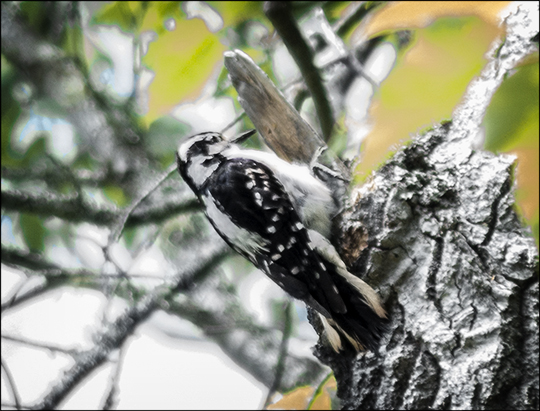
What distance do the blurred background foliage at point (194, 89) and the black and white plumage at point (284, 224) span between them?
6.1 inches

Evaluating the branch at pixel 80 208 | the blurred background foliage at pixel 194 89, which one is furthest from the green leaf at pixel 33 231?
the branch at pixel 80 208

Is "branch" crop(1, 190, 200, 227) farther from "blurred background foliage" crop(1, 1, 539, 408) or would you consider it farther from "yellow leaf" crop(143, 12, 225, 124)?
Answer: "yellow leaf" crop(143, 12, 225, 124)

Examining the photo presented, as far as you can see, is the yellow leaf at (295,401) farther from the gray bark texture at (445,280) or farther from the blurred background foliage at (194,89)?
the blurred background foliage at (194,89)

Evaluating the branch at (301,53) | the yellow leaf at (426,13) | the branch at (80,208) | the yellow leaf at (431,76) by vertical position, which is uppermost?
the branch at (80,208)

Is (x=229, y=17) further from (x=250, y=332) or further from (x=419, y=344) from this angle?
(x=250, y=332)

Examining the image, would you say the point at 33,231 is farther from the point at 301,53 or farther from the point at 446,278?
the point at 446,278

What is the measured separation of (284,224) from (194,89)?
322 millimetres

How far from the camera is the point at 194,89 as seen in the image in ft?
2.63

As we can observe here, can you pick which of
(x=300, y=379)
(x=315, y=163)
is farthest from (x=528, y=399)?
(x=300, y=379)

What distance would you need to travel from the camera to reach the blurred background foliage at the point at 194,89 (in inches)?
9.8

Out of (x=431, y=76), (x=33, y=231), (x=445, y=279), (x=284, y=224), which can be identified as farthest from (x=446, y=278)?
(x=33, y=231)

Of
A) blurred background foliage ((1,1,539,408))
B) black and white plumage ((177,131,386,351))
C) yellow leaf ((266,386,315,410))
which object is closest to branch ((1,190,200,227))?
blurred background foliage ((1,1,539,408))

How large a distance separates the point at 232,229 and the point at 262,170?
0.14m

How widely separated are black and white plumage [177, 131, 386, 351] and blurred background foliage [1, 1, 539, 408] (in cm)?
15
